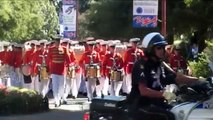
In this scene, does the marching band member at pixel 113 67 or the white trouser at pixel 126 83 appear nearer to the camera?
the marching band member at pixel 113 67

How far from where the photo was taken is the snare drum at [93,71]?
16234 millimetres

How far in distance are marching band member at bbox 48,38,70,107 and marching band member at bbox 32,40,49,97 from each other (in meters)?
1.54

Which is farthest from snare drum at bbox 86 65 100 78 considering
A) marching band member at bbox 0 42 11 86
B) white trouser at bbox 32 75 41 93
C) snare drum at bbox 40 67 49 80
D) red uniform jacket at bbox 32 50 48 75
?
marching band member at bbox 0 42 11 86

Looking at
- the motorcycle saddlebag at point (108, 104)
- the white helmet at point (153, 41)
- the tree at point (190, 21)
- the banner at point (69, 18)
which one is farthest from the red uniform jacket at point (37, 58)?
the white helmet at point (153, 41)

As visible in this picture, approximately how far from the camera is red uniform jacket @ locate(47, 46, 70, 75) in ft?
48.6

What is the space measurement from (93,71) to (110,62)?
78 cm

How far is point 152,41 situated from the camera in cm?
618

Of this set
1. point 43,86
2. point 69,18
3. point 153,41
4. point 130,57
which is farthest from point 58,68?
point 153,41

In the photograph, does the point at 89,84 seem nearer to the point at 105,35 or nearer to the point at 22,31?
the point at 105,35

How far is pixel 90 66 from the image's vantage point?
16250 mm

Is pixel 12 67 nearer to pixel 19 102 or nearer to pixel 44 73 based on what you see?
pixel 44 73

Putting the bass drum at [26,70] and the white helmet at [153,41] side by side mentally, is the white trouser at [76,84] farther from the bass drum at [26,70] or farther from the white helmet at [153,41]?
the white helmet at [153,41]

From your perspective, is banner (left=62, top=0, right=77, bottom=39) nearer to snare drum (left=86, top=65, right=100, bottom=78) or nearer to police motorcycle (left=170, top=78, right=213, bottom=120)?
snare drum (left=86, top=65, right=100, bottom=78)

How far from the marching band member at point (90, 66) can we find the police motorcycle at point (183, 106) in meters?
9.67
